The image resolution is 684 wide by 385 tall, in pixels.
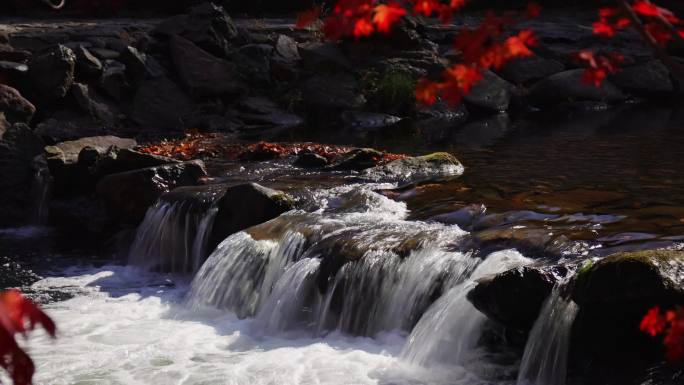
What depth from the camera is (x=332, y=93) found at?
731 inches

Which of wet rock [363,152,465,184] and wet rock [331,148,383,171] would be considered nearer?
wet rock [363,152,465,184]

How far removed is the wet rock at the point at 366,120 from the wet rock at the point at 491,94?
2.46 m

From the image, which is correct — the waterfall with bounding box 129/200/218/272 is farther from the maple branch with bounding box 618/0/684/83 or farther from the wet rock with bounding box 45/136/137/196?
the maple branch with bounding box 618/0/684/83

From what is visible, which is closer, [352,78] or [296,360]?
[296,360]

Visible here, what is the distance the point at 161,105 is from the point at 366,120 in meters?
4.43

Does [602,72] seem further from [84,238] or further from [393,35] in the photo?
[393,35]

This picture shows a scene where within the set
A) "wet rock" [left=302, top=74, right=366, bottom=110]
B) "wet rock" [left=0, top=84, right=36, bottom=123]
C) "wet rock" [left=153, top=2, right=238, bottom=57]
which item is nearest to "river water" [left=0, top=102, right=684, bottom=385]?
"wet rock" [left=0, top=84, right=36, bottom=123]

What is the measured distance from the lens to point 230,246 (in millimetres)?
8289

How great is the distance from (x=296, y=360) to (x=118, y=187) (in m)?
4.94

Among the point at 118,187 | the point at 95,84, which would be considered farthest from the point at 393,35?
the point at 118,187

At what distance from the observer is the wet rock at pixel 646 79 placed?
71.8 ft

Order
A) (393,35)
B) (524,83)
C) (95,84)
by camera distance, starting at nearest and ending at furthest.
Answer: (95,84) < (393,35) < (524,83)

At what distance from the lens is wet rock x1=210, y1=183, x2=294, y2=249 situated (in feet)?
29.2

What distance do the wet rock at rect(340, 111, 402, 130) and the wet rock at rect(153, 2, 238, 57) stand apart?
3209 mm
